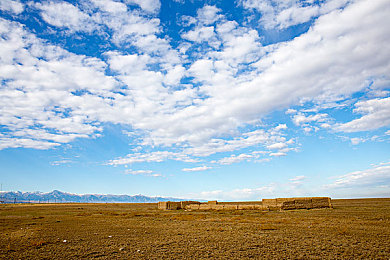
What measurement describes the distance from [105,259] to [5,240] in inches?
344

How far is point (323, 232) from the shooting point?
50.5 feet

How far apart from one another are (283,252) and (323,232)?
6301 mm

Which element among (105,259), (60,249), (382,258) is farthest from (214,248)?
(60,249)

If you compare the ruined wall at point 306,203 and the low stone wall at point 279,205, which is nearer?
the ruined wall at point 306,203

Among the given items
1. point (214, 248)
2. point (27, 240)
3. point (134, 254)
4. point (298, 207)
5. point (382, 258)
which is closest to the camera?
point (382, 258)

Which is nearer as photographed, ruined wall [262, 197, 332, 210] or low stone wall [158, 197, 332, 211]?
ruined wall [262, 197, 332, 210]

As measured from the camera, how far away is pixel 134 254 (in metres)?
11.0

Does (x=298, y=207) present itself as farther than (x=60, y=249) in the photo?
Yes

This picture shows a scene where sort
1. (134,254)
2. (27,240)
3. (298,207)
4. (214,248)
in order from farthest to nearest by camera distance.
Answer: (298,207) < (27,240) < (214,248) < (134,254)

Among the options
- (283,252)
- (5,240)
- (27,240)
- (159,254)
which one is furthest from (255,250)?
(5,240)

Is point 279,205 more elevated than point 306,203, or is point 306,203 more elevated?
point 306,203

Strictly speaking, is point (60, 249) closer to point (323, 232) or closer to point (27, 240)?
point (27, 240)

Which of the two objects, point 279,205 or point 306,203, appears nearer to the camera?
point 306,203

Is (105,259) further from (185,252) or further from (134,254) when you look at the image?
(185,252)
